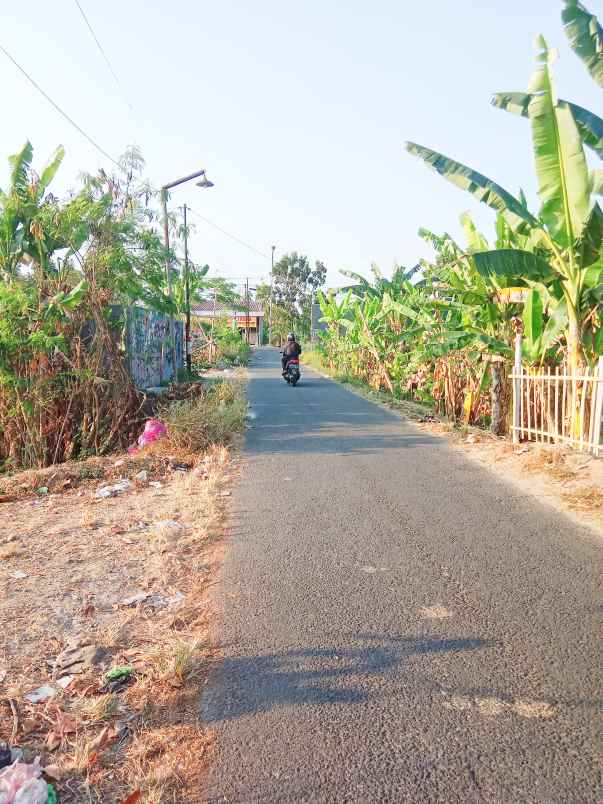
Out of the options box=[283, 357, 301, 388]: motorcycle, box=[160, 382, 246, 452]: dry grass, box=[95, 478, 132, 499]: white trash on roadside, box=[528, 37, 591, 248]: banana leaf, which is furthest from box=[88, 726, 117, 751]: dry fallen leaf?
box=[283, 357, 301, 388]: motorcycle

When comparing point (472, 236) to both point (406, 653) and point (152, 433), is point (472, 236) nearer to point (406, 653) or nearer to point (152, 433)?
point (152, 433)

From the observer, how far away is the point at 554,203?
848 cm

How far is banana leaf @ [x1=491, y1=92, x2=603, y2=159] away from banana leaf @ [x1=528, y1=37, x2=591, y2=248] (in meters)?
0.12

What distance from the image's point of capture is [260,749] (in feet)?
9.16

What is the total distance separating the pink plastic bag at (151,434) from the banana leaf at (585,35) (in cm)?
752

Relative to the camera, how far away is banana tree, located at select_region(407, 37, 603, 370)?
316 inches

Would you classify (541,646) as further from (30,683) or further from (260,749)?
(30,683)

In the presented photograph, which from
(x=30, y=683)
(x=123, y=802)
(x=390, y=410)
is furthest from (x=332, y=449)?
(x=123, y=802)

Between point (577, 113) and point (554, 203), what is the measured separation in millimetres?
1078

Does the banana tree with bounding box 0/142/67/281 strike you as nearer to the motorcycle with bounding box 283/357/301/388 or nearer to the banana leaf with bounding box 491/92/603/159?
the banana leaf with bounding box 491/92/603/159

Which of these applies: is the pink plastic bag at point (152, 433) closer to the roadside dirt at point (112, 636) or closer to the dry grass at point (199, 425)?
the dry grass at point (199, 425)

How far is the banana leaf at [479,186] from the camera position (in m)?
8.88

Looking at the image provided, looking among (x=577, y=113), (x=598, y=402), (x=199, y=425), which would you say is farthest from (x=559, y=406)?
(x=199, y=425)

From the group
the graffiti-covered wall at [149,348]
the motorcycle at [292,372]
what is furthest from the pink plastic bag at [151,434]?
the motorcycle at [292,372]
